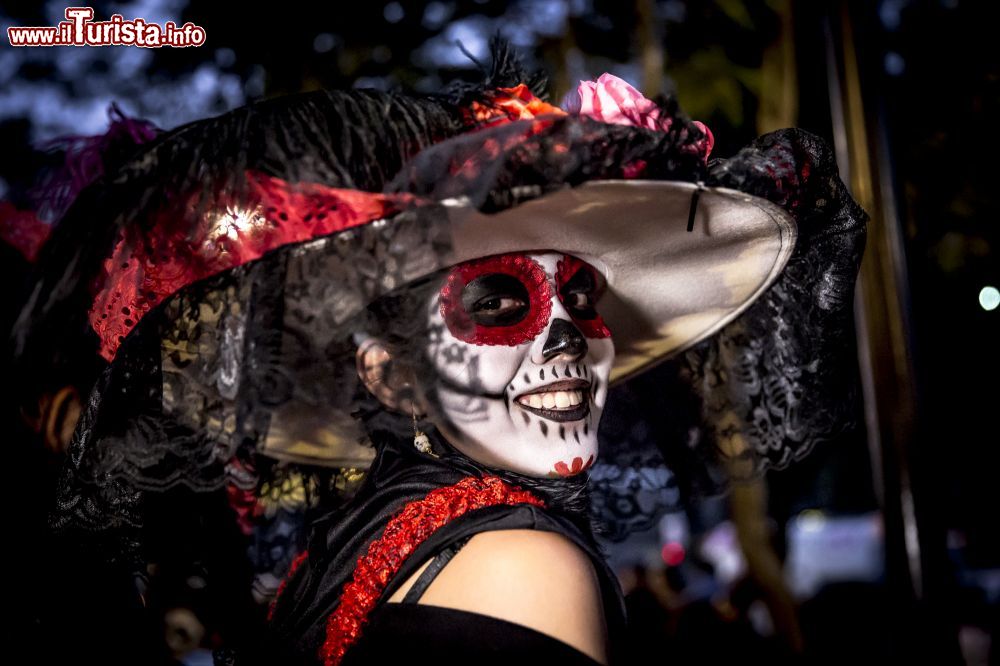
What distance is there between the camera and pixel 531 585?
1.44 metres

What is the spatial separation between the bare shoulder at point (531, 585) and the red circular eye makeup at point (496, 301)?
0.44m

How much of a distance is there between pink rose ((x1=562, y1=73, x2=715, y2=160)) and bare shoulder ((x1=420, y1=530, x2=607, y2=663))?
2.66 ft

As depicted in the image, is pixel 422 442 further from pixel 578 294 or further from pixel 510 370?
pixel 578 294

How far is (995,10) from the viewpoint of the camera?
12.0ft

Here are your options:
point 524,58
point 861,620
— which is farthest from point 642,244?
point 861,620

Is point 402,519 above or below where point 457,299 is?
below

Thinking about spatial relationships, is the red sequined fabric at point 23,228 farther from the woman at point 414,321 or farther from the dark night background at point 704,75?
the woman at point 414,321

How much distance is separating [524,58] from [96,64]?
9.07ft

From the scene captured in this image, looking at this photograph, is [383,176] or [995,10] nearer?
[383,176]

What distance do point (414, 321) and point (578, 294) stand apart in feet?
1.50

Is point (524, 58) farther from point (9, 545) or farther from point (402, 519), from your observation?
point (9, 545)

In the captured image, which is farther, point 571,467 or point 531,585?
point 571,467

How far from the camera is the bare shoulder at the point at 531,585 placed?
1419 millimetres

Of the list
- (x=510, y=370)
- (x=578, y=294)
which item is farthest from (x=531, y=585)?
(x=578, y=294)
